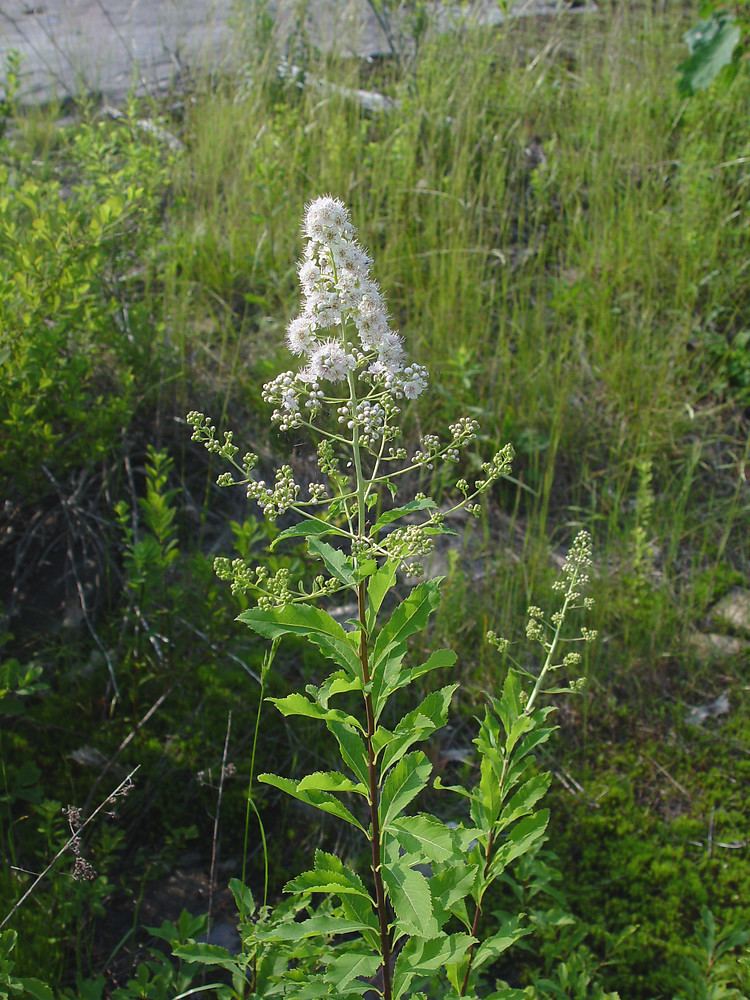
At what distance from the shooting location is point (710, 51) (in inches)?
168

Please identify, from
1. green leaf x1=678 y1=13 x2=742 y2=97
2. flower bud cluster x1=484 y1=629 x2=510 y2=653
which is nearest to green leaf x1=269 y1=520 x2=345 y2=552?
flower bud cluster x1=484 y1=629 x2=510 y2=653

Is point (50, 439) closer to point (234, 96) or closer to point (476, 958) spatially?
point (476, 958)

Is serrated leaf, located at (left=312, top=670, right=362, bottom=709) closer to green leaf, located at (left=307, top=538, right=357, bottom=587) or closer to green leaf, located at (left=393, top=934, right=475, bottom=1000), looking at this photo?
green leaf, located at (left=307, top=538, right=357, bottom=587)

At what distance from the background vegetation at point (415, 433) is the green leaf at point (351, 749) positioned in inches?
27.8

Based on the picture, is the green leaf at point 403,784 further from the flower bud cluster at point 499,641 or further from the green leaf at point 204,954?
the green leaf at point 204,954

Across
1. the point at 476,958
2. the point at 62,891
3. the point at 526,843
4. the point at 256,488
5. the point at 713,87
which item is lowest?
the point at 62,891

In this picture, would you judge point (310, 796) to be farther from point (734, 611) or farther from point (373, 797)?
point (734, 611)

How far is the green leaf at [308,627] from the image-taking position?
1.49 m

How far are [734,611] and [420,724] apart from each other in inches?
84.7

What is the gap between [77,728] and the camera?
2756mm

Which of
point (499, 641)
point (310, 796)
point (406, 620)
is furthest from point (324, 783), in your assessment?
point (499, 641)

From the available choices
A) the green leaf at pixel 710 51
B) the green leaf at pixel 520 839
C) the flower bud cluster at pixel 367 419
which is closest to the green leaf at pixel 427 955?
the green leaf at pixel 520 839

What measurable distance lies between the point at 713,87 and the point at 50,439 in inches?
147

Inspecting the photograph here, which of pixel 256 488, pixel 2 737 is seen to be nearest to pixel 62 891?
pixel 2 737
